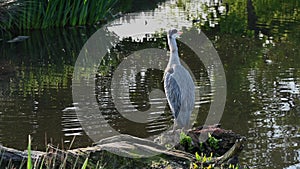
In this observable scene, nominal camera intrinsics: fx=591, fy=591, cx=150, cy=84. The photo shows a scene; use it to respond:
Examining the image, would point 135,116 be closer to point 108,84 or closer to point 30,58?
point 108,84

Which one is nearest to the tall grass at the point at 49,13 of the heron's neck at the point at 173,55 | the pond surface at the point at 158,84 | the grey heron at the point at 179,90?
the pond surface at the point at 158,84

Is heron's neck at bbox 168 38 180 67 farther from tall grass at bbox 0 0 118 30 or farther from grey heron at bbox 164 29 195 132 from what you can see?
tall grass at bbox 0 0 118 30

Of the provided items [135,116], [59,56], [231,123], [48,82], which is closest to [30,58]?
[59,56]

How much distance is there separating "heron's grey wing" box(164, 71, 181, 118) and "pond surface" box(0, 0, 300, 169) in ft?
3.62

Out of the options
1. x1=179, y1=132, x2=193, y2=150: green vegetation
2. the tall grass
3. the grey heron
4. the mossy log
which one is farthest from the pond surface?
x1=179, y1=132, x2=193, y2=150: green vegetation

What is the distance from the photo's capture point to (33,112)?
9414 millimetres

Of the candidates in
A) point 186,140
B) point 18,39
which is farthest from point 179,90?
point 18,39

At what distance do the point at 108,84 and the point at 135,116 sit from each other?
6.95ft

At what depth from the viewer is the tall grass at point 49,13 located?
16.8 metres

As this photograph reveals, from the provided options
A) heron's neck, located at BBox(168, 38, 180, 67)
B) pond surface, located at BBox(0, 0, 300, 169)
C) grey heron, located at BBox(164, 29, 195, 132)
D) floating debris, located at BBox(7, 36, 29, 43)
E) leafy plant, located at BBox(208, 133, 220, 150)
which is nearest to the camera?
leafy plant, located at BBox(208, 133, 220, 150)

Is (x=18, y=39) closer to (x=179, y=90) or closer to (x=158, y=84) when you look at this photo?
(x=158, y=84)

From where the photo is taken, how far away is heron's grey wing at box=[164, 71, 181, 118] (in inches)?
Result: 281

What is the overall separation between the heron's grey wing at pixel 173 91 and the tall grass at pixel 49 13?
10158 millimetres

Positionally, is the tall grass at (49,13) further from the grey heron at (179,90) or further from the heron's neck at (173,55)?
the grey heron at (179,90)
